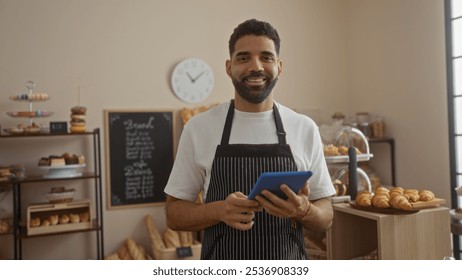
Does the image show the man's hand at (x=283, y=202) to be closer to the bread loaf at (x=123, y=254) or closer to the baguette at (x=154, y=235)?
the baguette at (x=154, y=235)

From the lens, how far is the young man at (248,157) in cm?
103

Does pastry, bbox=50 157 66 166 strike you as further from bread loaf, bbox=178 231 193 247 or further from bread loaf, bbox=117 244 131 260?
bread loaf, bbox=178 231 193 247

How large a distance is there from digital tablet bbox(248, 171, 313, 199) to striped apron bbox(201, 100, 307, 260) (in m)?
0.19

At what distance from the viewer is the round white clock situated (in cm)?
272

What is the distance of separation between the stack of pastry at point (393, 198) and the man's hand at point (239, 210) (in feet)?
2.39

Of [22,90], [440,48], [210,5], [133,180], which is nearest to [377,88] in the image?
[440,48]

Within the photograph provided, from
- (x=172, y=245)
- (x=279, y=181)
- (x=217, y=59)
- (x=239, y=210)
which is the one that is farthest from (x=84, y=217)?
(x=279, y=181)

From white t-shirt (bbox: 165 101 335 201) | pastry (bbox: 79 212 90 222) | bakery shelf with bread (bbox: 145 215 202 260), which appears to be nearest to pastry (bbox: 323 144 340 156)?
white t-shirt (bbox: 165 101 335 201)

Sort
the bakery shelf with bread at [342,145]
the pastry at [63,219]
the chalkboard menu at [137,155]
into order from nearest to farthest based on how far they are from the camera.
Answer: the bakery shelf with bread at [342,145] < the pastry at [63,219] < the chalkboard menu at [137,155]

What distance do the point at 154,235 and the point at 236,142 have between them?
168cm

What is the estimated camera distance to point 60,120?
8.20 feet

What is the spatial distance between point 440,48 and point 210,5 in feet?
4.74

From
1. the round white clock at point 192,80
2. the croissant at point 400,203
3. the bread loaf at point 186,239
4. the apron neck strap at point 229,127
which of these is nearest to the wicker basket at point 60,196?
the bread loaf at point 186,239
